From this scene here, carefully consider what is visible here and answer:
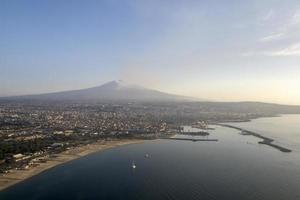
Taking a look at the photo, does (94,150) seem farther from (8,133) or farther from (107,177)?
(8,133)

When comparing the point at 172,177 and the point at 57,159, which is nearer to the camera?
the point at 172,177

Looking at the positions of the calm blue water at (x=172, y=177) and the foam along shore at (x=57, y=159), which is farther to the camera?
the foam along shore at (x=57, y=159)

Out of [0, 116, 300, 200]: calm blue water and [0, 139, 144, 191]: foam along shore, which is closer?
[0, 116, 300, 200]: calm blue water

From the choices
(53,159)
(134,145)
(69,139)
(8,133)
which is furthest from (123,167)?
(8,133)
